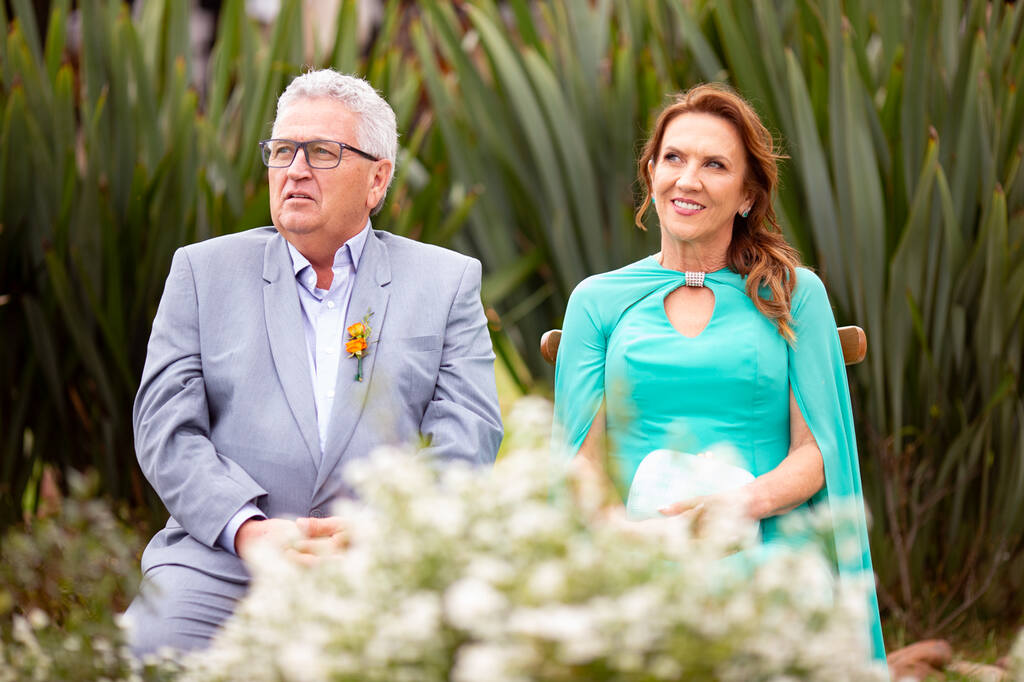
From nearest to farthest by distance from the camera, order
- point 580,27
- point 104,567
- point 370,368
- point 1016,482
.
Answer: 1. point 104,567
2. point 370,368
3. point 1016,482
4. point 580,27

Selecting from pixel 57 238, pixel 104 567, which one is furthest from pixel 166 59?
pixel 104 567

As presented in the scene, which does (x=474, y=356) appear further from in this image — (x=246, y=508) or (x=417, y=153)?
(x=417, y=153)

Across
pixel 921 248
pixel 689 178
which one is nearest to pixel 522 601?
pixel 689 178

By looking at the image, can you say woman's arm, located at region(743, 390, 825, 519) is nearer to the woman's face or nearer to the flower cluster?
the woman's face

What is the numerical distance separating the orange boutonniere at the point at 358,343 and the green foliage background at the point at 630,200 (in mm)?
1196

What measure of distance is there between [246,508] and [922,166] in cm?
249

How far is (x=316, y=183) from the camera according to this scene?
261cm

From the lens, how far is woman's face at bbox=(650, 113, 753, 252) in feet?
8.42

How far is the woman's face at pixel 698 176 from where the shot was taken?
2.57 meters

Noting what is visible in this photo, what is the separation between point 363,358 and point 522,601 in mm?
1537

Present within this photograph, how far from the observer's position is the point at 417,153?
4391 mm

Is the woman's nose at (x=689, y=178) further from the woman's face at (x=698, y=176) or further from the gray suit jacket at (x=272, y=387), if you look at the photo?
the gray suit jacket at (x=272, y=387)

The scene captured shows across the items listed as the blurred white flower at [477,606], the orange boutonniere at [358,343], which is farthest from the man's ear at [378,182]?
the blurred white flower at [477,606]

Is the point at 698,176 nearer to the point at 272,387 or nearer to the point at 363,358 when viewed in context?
the point at 363,358
